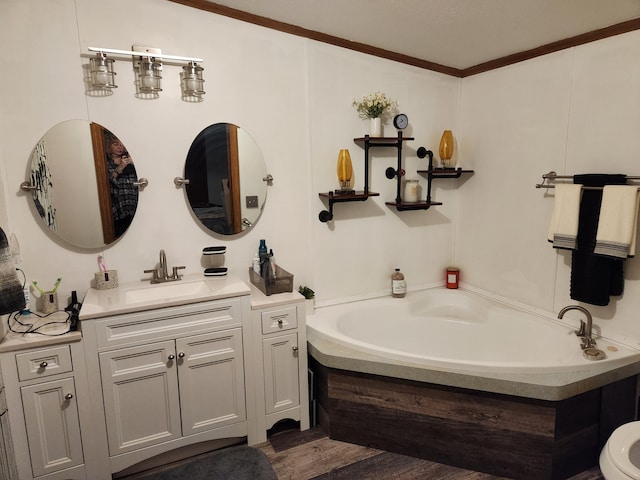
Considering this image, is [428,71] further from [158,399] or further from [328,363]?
[158,399]

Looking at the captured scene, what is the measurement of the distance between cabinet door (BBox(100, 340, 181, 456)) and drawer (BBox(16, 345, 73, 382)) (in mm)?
149

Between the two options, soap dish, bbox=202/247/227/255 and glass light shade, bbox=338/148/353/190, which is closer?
soap dish, bbox=202/247/227/255

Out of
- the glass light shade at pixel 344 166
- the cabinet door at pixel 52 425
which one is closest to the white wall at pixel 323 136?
the glass light shade at pixel 344 166

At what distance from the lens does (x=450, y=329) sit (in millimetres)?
3006

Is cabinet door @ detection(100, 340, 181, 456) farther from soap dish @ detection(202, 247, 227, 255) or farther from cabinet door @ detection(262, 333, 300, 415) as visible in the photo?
soap dish @ detection(202, 247, 227, 255)

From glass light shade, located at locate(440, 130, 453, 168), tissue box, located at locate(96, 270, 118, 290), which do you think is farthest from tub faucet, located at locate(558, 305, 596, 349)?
tissue box, located at locate(96, 270, 118, 290)

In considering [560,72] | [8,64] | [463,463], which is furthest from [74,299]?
[560,72]

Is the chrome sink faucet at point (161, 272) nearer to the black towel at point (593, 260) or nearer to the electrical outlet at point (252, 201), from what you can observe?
the electrical outlet at point (252, 201)

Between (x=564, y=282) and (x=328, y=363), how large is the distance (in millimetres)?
1540

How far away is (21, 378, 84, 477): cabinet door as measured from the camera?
1846 millimetres

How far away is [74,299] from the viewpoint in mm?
2172

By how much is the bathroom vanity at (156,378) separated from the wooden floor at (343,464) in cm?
14

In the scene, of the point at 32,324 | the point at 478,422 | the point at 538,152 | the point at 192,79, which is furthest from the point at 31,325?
the point at 538,152

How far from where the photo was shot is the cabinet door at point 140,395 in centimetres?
197
